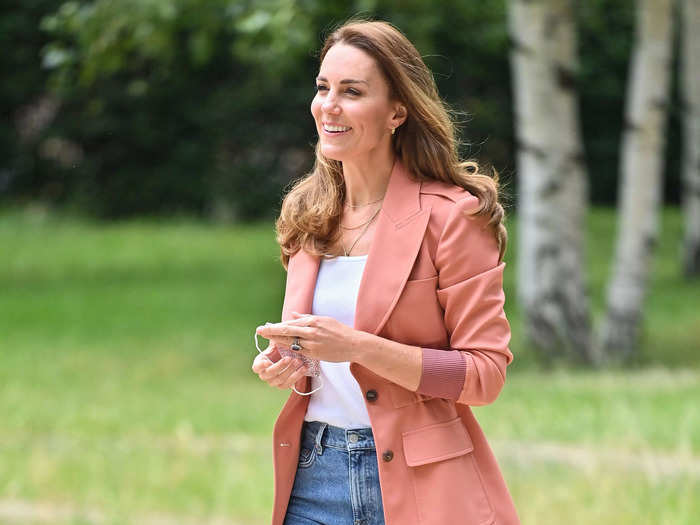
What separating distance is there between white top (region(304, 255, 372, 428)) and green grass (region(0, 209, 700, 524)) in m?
3.13

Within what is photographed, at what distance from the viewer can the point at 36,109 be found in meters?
24.6

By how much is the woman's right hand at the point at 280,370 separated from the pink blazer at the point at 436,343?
0.13m

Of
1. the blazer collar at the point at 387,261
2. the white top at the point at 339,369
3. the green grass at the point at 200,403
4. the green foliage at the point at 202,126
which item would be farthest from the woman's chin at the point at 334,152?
the green foliage at the point at 202,126

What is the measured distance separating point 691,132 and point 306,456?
50.7ft

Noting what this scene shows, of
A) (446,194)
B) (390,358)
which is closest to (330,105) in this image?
(446,194)

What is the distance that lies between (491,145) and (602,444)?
61.4 ft

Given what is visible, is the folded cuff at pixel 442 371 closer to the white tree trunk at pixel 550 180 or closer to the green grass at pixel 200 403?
the green grass at pixel 200 403

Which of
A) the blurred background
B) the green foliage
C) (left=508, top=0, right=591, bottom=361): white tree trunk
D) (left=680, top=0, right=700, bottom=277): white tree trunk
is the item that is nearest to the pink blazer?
the blurred background

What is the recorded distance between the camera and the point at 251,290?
16.3 m

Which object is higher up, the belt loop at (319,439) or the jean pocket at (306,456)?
the belt loop at (319,439)

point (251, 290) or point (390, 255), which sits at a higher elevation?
point (251, 290)

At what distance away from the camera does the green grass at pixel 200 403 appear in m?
6.07

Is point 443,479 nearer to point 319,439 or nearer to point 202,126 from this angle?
point 319,439

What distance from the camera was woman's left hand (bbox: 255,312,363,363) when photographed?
247 cm
